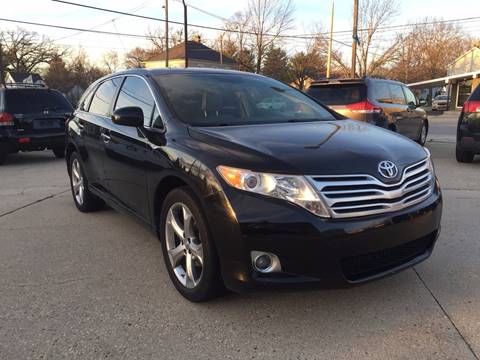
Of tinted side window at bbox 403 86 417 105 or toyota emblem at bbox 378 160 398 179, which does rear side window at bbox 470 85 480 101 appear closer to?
tinted side window at bbox 403 86 417 105

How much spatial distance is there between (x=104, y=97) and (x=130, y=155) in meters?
1.40

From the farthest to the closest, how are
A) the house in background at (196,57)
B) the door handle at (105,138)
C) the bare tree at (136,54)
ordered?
the bare tree at (136,54) < the house in background at (196,57) < the door handle at (105,138)

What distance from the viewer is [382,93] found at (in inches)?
365

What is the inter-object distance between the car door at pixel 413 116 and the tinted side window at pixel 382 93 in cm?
116

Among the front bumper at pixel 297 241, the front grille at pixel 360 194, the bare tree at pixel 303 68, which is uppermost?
the bare tree at pixel 303 68

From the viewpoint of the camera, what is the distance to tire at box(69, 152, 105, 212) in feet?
17.5

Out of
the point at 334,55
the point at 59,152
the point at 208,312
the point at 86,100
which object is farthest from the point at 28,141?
the point at 334,55

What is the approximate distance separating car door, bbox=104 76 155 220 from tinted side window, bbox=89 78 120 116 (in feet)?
0.79

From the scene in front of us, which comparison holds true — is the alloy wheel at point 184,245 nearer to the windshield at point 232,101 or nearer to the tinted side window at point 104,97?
the windshield at point 232,101

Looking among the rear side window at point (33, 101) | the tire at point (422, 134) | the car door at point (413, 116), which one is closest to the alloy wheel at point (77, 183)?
the rear side window at point (33, 101)

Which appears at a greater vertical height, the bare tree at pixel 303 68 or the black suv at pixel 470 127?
the bare tree at pixel 303 68

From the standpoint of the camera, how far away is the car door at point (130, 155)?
362 centimetres

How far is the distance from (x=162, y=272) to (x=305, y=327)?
1370mm

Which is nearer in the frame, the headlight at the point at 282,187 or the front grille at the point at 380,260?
the headlight at the point at 282,187
